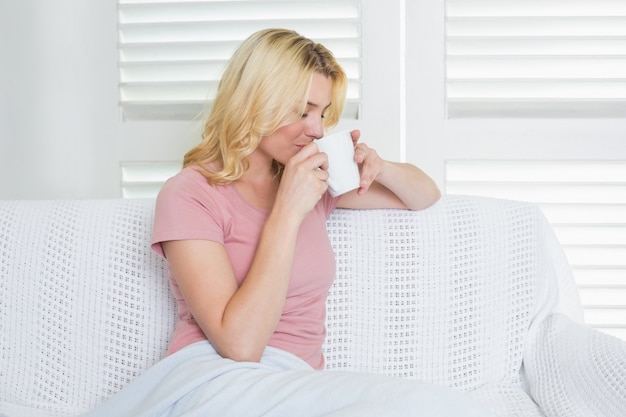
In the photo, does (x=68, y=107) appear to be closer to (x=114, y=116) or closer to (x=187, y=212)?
(x=114, y=116)

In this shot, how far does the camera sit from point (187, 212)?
1.31m

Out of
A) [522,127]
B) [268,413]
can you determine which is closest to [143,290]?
[268,413]

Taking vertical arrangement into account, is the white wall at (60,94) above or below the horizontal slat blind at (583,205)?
above

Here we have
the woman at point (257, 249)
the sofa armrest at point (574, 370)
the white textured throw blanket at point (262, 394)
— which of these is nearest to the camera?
the white textured throw blanket at point (262, 394)

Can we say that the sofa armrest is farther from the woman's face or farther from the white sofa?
the woman's face

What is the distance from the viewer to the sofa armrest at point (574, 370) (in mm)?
1362

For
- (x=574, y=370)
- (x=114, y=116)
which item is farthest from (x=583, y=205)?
(x=114, y=116)

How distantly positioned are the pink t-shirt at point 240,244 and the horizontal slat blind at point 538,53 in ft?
2.52

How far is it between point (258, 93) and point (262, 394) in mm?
545

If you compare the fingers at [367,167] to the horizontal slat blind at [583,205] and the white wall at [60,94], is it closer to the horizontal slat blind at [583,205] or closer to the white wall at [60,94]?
the horizontal slat blind at [583,205]

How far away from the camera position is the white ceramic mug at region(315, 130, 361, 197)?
1.32 meters

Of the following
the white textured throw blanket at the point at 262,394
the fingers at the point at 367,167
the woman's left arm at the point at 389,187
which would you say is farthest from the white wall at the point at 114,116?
the white textured throw blanket at the point at 262,394

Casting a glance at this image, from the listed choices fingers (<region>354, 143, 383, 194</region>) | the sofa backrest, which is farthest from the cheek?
Result: the sofa backrest

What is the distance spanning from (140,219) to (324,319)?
1.43 feet
